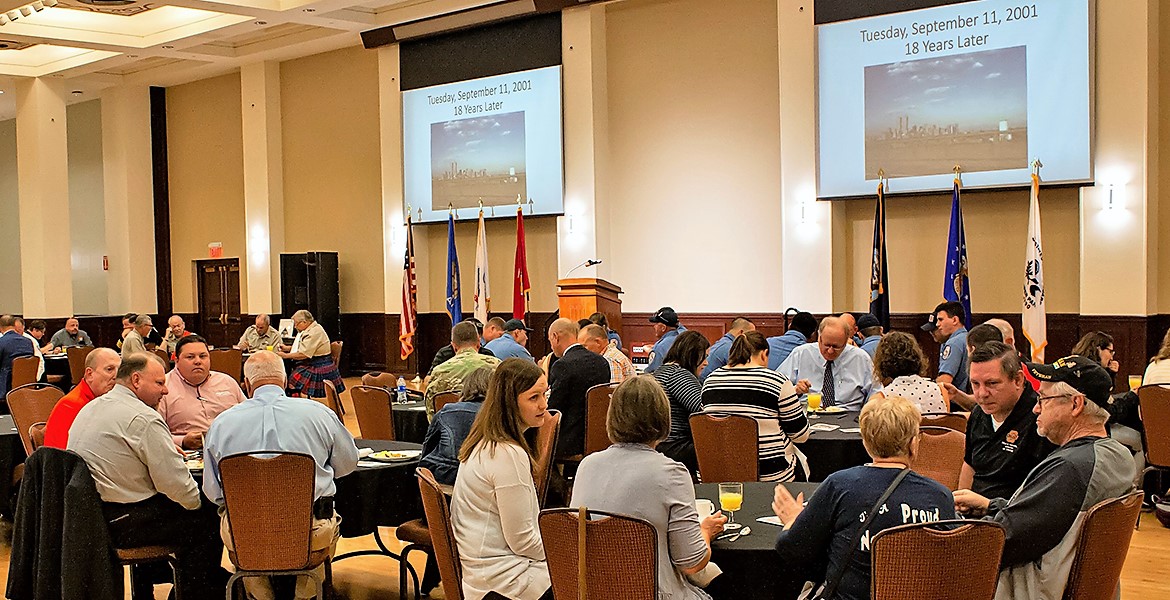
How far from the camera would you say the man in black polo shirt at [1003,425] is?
12.8 feet

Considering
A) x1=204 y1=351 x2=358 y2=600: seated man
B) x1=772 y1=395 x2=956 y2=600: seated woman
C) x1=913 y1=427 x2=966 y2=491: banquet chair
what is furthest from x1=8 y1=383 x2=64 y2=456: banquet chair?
x1=772 y1=395 x2=956 y2=600: seated woman

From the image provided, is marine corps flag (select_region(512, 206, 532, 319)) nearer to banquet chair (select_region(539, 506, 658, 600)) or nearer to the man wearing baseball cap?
banquet chair (select_region(539, 506, 658, 600))

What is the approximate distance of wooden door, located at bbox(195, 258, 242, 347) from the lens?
62.6 ft

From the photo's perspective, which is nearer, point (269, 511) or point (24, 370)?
point (269, 511)

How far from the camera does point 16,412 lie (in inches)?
277

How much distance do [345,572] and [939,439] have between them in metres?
3.37

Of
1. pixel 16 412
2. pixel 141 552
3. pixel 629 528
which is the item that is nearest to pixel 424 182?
pixel 16 412

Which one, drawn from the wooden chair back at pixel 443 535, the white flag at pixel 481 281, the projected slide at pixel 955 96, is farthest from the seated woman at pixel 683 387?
the white flag at pixel 481 281

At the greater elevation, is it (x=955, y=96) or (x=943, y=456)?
(x=955, y=96)

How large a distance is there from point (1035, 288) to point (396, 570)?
6.87 metres

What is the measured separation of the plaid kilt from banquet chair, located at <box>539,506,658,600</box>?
29.3 ft

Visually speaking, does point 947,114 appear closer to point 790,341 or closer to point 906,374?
point 790,341

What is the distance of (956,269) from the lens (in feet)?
34.8

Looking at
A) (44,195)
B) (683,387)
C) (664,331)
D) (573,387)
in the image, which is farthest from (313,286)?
(683,387)
